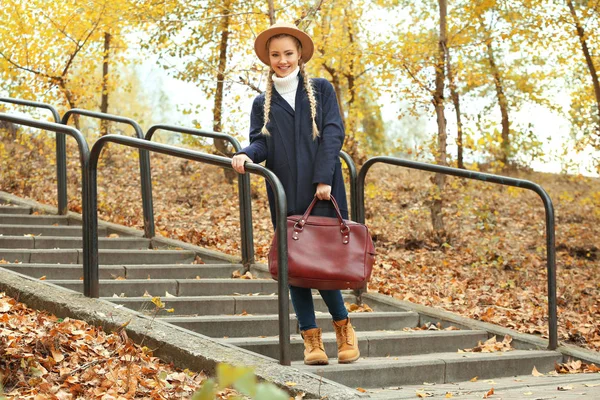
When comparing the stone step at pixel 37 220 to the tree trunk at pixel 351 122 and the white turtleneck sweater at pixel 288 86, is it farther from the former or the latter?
the tree trunk at pixel 351 122

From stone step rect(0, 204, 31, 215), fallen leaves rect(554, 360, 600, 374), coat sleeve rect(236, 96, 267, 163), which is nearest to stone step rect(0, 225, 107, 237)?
stone step rect(0, 204, 31, 215)

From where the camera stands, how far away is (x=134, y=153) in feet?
41.1

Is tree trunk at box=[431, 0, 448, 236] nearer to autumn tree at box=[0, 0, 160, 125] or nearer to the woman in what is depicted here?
autumn tree at box=[0, 0, 160, 125]

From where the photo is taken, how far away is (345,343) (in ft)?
13.7

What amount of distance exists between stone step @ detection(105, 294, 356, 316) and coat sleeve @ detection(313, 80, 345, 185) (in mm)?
1592

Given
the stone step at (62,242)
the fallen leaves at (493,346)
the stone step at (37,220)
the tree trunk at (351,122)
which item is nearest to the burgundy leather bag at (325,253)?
the fallen leaves at (493,346)

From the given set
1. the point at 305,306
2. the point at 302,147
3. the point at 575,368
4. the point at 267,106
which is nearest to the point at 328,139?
the point at 302,147

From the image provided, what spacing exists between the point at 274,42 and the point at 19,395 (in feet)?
6.98

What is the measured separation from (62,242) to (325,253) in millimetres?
3287

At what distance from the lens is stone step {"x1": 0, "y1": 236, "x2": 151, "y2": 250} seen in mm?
6133

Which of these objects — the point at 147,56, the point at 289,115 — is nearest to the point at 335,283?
the point at 289,115

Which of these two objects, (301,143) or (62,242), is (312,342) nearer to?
(301,143)

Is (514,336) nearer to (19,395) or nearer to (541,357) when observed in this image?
(541,357)

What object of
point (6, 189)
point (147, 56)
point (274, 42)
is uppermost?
point (147, 56)
